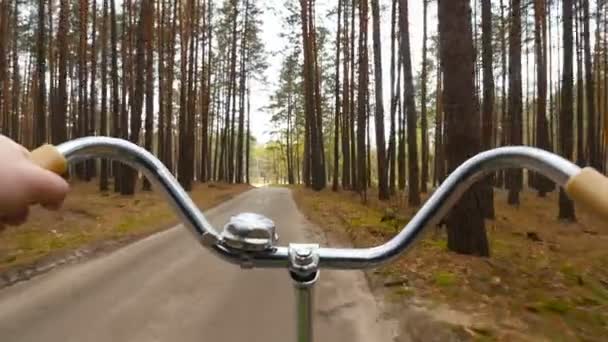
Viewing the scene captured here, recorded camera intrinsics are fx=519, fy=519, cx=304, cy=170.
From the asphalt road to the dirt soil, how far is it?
3.04ft


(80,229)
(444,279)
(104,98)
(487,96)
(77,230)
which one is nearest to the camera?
(444,279)

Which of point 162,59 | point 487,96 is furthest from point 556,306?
point 162,59

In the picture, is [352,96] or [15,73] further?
[15,73]

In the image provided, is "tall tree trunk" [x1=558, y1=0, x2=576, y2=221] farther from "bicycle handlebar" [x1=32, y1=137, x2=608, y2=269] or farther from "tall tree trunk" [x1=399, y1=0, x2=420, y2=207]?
"bicycle handlebar" [x1=32, y1=137, x2=608, y2=269]

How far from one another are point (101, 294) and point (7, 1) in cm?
2017

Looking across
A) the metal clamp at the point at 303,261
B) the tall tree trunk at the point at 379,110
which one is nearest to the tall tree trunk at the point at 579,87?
the tall tree trunk at the point at 379,110

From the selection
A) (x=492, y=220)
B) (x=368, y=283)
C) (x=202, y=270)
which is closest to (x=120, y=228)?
(x=202, y=270)

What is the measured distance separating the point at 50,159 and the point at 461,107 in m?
7.42

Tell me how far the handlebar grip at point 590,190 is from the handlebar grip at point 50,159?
0.91 metres

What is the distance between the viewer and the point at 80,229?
11.7 meters

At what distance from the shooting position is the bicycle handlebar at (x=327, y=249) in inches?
45.1

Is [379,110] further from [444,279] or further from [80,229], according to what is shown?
[444,279]

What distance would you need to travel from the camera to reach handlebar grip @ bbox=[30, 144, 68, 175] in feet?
2.85

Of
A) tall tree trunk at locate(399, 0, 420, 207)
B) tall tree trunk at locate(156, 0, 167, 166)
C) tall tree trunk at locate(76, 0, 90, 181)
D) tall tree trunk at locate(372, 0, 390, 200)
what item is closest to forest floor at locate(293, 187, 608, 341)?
tall tree trunk at locate(399, 0, 420, 207)
